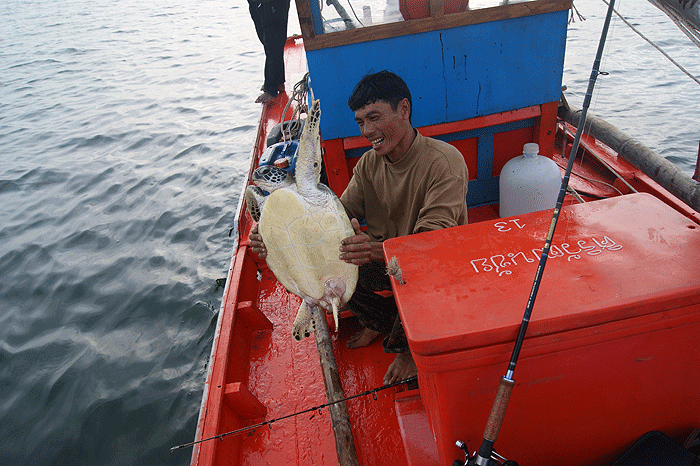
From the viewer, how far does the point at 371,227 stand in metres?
2.28

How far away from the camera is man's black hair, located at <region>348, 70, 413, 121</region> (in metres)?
1.79

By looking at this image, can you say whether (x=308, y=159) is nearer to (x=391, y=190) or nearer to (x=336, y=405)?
(x=391, y=190)

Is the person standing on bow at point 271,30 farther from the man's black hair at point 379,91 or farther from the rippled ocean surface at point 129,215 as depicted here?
the man's black hair at point 379,91

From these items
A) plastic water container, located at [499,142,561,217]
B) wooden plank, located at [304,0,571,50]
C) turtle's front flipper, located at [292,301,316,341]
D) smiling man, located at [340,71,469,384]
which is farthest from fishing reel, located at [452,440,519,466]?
wooden plank, located at [304,0,571,50]

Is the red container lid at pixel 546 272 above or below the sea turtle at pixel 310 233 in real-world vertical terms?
above

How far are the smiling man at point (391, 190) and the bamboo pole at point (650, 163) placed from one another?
167cm

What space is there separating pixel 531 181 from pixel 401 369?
4.71 ft

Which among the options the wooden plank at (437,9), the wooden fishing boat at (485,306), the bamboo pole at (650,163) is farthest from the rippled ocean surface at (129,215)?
the wooden plank at (437,9)

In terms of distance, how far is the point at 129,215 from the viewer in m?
5.61

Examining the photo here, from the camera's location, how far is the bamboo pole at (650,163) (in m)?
2.51

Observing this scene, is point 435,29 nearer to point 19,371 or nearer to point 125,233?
point 19,371

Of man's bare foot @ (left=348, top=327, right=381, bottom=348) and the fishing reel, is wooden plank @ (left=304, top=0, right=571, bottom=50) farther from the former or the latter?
the fishing reel

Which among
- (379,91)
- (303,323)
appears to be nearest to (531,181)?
(379,91)

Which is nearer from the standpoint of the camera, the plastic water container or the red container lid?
the red container lid
